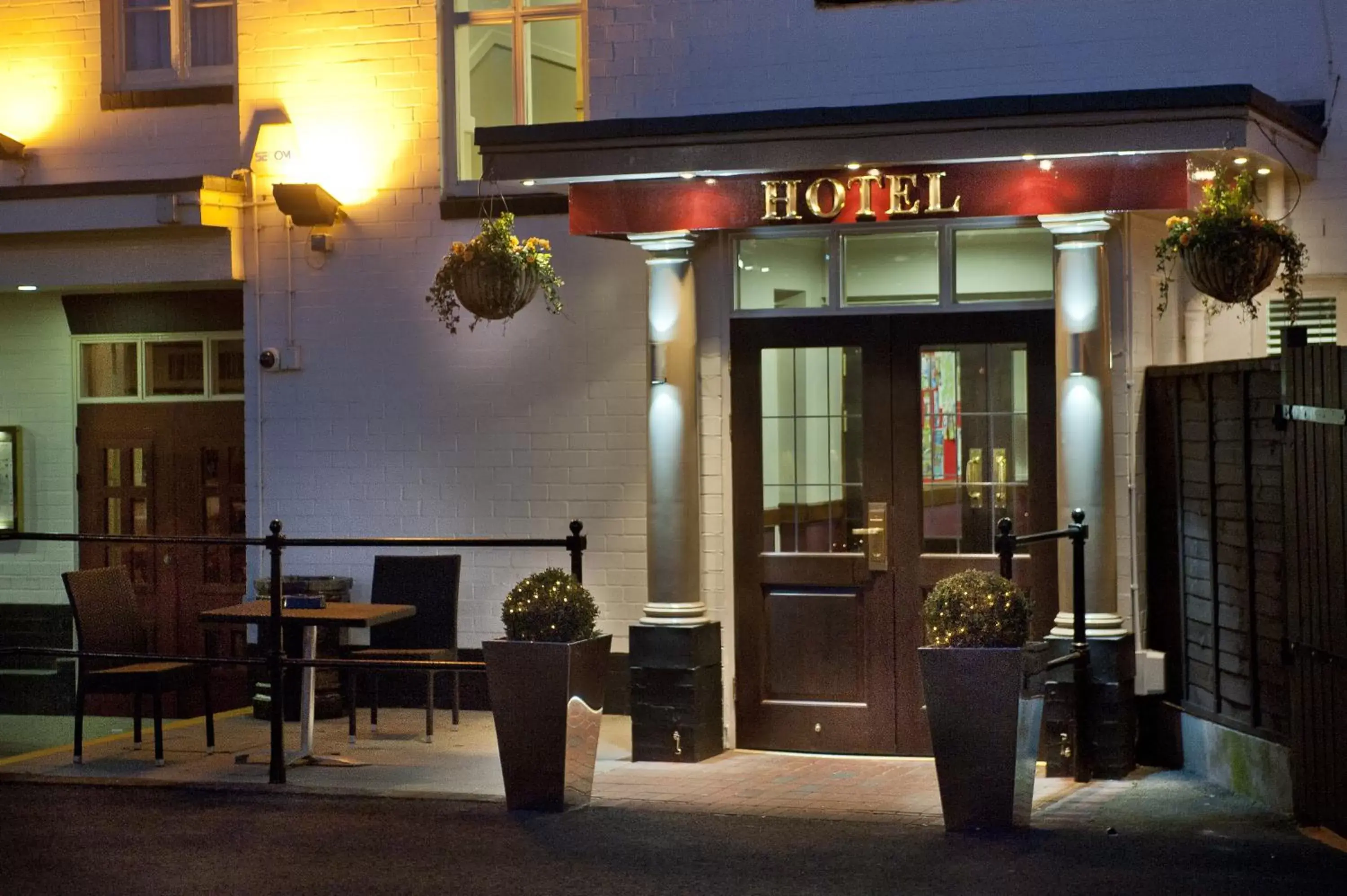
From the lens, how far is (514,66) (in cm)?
1202

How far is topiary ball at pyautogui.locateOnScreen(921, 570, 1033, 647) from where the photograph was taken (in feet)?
25.5

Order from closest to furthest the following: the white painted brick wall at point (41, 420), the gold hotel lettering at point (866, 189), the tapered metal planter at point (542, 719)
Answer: the tapered metal planter at point (542, 719), the gold hotel lettering at point (866, 189), the white painted brick wall at point (41, 420)

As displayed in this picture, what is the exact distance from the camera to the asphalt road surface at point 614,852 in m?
6.95

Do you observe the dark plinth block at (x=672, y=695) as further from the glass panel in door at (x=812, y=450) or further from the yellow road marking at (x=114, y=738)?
the yellow road marking at (x=114, y=738)

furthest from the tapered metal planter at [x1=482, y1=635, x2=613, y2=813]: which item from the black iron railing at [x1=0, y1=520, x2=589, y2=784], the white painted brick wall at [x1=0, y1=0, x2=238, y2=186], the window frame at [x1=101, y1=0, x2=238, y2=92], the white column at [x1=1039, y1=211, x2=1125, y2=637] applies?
the window frame at [x1=101, y1=0, x2=238, y2=92]

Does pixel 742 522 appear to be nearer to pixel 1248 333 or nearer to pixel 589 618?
pixel 589 618

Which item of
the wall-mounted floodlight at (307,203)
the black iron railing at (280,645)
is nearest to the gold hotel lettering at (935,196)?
the black iron railing at (280,645)

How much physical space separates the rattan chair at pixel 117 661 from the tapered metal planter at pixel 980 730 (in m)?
4.34

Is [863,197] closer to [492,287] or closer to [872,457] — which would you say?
[872,457]

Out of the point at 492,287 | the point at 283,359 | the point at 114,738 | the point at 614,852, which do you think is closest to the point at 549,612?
the point at 614,852

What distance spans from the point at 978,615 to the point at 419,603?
14.0 ft

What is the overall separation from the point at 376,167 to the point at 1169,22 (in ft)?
16.4

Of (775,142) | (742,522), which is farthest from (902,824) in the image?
(775,142)

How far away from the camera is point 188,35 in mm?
13047
